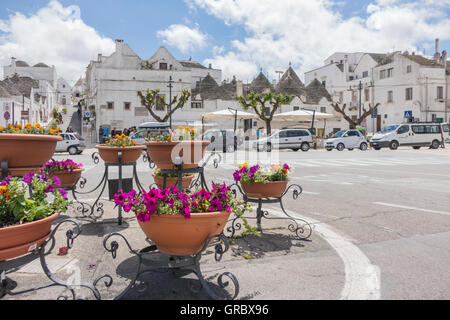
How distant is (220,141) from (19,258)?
75.5ft

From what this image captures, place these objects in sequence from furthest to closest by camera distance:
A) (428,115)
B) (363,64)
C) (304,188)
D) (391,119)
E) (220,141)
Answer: (363,64) → (391,119) → (428,115) → (220,141) → (304,188)

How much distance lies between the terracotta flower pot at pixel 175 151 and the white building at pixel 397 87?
36.4 meters

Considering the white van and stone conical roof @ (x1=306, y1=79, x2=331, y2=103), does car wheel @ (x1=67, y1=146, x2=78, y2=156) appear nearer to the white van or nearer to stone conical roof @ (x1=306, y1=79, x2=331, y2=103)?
the white van

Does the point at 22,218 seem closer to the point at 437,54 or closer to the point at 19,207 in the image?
the point at 19,207

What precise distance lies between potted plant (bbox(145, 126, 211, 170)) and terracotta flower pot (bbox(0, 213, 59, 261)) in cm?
199

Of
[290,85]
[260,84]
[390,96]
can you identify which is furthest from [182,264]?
[260,84]

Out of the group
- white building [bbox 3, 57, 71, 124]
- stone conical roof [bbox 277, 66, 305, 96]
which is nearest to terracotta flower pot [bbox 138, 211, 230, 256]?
stone conical roof [bbox 277, 66, 305, 96]

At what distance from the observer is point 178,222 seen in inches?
113

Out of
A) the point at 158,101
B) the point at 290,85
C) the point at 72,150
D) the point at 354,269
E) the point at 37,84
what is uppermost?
the point at 37,84

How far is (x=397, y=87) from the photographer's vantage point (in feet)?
153

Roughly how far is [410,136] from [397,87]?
844 inches

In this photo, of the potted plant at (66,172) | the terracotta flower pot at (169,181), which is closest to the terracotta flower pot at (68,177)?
the potted plant at (66,172)

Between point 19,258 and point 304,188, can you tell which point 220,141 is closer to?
point 304,188
